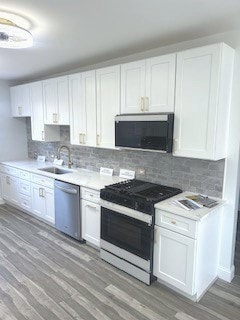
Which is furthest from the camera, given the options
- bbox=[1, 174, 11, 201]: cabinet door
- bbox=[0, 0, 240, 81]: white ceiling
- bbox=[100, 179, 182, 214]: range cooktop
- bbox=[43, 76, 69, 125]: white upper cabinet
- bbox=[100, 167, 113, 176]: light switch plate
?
bbox=[1, 174, 11, 201]: cabinet door

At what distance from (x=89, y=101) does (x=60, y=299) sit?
241 cm

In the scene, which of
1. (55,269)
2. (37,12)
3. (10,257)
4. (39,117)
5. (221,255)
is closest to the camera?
(37,12)

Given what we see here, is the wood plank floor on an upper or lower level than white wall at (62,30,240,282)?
lower

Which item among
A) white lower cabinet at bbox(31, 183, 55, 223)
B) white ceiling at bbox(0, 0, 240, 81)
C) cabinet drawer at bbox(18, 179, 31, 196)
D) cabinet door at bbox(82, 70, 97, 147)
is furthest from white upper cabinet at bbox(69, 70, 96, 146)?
cabinet drawer at bbox(18, 179, 31, 196)

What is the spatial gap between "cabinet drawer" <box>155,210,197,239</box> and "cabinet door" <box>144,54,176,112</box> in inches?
42.1

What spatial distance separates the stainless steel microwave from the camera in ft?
8.09

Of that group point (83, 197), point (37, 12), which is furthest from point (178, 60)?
point (83, 197)

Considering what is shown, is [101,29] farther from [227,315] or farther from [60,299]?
[227,315]

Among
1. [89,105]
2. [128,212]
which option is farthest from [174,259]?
[89,105]

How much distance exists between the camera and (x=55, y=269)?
2.82m

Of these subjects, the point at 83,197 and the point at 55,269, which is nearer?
the point at 55,269

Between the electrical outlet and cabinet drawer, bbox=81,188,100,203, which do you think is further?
the electrical outlet

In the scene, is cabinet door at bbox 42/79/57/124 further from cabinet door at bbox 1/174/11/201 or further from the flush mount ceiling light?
cabinet door at bbox 1/174/11/201

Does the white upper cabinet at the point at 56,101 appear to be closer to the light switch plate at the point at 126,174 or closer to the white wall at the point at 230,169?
the light switch plate at the point at 126,174
